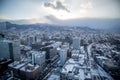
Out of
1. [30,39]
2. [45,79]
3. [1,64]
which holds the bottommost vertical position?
[45,79]

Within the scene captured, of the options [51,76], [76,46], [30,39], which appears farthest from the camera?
[30,39]

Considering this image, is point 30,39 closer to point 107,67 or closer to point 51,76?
point 51,76

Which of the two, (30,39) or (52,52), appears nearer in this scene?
(52,52)

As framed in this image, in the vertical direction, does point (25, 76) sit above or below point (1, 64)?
below

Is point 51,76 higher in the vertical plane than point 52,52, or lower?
lower

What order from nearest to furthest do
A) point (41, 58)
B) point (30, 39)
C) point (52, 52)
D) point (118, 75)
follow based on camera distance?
point (118, 75) < point (41, 58) < point (52, 52) < point (30, 39)

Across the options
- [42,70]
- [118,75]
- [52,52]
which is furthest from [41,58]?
[118,75]

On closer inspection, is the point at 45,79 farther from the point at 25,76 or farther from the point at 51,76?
the point at 25,76

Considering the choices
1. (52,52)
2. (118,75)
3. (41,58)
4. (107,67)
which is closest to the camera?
(118,75)

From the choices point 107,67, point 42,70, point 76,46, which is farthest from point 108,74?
point 76,46
